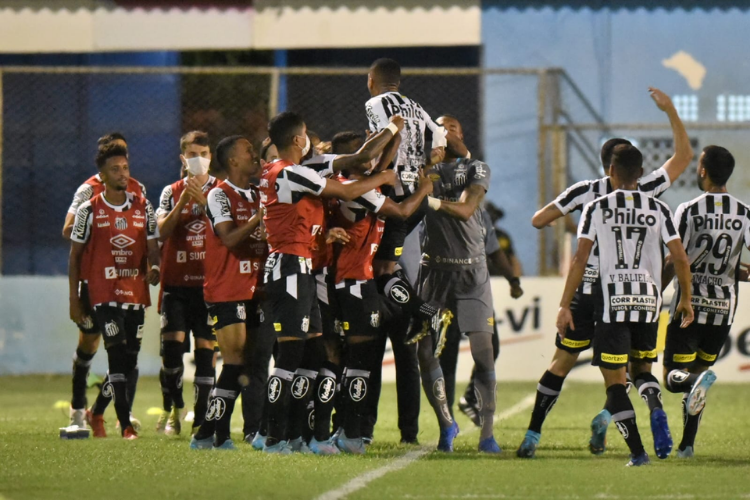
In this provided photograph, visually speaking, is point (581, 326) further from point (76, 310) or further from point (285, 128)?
point (76, 310)

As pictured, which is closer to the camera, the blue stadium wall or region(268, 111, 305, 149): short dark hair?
region(268, 111, 305, 149): short dark hair

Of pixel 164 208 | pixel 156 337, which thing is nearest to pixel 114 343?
pixel 164 208

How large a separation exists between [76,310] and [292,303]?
92.6 inches

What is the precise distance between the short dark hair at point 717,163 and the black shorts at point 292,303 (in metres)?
2.75

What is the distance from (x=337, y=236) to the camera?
26.3 feet

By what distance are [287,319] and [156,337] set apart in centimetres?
742

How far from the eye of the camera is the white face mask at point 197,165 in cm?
934

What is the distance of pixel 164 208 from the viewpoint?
9.88m

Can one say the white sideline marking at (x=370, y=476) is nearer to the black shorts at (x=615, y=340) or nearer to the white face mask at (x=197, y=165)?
the black shorts at (x=615, y=340)

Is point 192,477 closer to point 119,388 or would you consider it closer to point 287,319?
point 287,319

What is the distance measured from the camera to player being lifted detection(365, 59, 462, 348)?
818cm

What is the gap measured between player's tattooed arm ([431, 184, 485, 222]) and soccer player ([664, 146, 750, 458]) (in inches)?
52.8

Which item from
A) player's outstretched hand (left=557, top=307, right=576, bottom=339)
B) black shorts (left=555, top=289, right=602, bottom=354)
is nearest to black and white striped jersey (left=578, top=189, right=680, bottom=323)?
player's outstretched hand (left=557, top=307, right=576, bottom=339)

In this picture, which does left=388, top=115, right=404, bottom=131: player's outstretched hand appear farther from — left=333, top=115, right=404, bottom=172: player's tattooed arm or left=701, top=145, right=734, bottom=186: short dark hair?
left=701, top=145, right=734, bottom=186: short dark hair
